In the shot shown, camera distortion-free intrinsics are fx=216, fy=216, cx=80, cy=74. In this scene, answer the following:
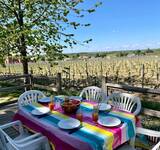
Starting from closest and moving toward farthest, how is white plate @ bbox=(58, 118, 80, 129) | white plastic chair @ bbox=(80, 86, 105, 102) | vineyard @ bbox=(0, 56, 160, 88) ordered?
1. white plate @ bbox=(58, 118, 80, 129)
2. white plastic chair @ bbox=(80, 86, 105, 102)
3. vineyard @ bbox=(0, 56, 160, 88)

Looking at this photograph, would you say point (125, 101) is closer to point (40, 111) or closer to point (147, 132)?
point (147, 132)

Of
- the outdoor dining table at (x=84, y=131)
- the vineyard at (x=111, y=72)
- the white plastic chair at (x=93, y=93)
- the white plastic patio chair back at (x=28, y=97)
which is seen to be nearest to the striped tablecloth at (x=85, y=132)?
the outdoor dining table at (x=84, y=131)

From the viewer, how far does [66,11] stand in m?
7.16

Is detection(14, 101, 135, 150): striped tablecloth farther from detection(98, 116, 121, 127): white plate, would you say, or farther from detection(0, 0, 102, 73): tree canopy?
detection(0, 0, 102, 73): tree canopy

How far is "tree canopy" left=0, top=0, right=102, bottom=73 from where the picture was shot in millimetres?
6992

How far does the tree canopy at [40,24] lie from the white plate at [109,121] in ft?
15.9

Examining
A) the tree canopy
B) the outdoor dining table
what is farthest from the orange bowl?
the tree canopy

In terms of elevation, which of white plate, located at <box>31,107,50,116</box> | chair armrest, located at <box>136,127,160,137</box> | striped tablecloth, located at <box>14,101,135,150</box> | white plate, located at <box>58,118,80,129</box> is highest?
white plate, located at <box>31,107,50,116</box>

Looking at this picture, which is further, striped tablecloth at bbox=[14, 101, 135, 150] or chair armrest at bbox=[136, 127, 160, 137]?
chair armrest at bbox=[136, 127, 160, 137]

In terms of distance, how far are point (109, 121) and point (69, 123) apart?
1.55 feet

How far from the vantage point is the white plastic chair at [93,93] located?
4168mm

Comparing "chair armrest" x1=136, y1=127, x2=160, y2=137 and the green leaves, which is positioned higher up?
the green leaves

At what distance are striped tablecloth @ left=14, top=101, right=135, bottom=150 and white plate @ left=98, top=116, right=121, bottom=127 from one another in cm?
5

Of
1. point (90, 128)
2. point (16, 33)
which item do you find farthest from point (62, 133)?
point (16, 33)
